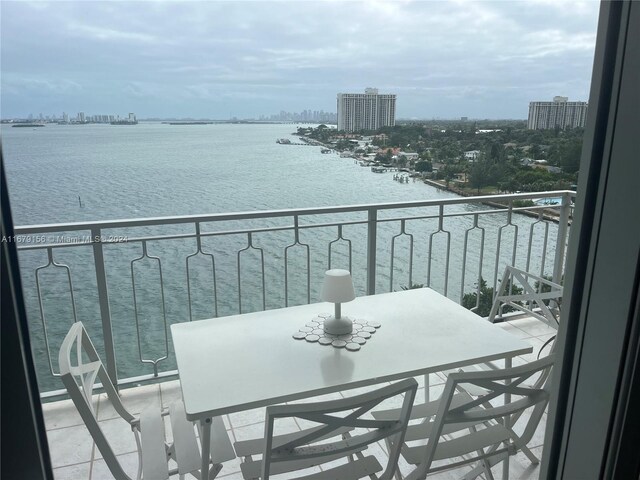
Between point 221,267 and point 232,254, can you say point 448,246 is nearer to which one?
point 232,254

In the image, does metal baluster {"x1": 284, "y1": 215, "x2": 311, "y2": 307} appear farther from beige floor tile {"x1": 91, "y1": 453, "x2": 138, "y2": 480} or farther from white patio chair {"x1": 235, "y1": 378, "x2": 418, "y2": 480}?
white patio chair {"x1": 235, "y1": 378, "x2": 418, "y2": 480}

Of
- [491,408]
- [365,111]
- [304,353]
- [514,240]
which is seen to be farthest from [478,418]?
[365,111]

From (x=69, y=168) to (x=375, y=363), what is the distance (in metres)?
7.12

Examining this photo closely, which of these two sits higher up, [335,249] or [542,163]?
[542,163]

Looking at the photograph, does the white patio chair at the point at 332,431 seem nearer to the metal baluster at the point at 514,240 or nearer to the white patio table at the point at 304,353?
the white patio table at the point at 304,353

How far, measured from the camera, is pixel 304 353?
2004mm

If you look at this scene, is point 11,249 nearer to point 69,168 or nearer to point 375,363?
point 375,363

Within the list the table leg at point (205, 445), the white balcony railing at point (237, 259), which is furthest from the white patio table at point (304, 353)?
the white balcony railing at point (237, 259)

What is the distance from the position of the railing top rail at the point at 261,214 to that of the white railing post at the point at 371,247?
0.07m

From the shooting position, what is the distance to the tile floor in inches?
90.9

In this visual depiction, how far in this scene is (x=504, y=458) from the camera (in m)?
1.97

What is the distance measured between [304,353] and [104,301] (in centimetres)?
164

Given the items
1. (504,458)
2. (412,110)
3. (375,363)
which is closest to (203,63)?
(412,110)

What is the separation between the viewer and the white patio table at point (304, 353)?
1713 millimetres
